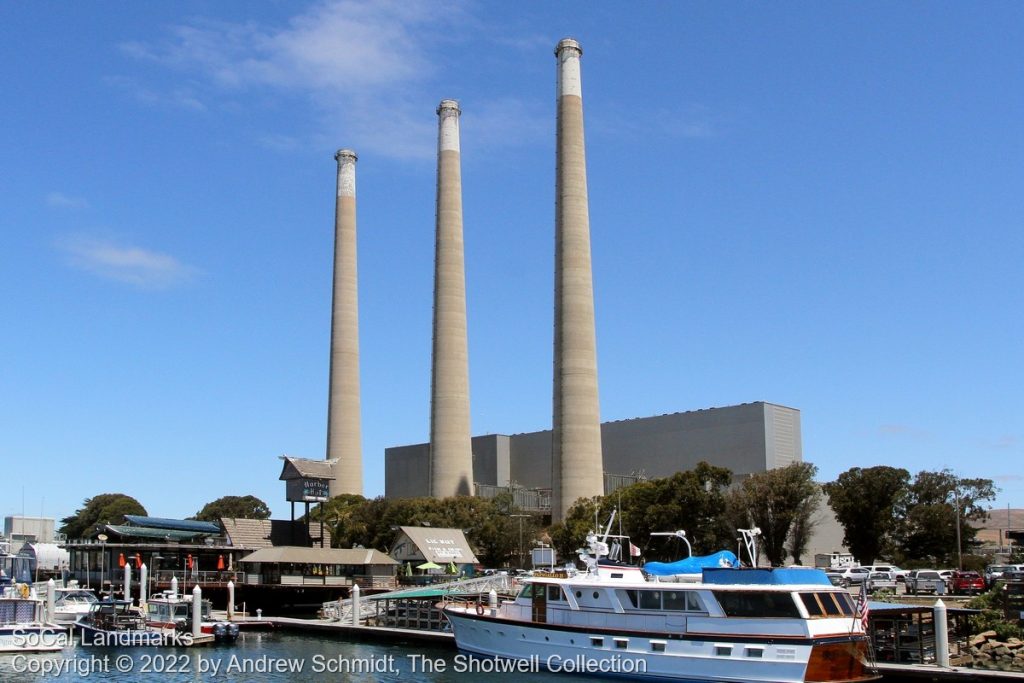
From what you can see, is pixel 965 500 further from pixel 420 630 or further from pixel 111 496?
pixel 111 496

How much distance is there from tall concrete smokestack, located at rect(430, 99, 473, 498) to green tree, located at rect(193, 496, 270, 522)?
5820 centimetres

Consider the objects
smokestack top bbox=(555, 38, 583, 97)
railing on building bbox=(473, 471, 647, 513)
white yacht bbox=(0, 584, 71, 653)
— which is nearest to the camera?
white yacht bbox=(0, 584, 71, 653)

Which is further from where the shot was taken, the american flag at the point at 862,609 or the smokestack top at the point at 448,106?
the smokestack top at the point at 448,106

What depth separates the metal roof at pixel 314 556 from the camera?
72688 millimetres

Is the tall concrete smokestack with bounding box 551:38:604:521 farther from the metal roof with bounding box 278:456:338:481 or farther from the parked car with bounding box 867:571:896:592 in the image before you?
the parked car with bounding box 867:571:896:592

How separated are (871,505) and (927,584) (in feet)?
85.7

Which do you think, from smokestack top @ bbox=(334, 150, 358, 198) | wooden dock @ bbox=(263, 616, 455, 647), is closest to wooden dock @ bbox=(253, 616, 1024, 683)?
wooden dock @ bbox=(263, 616, 455, 647)

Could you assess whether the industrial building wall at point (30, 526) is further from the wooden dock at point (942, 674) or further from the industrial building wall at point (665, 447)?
the wooden dock at point (942, 674)

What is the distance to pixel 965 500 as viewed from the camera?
89188mm

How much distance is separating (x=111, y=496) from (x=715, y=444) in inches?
3856

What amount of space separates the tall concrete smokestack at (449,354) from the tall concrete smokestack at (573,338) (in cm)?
1631

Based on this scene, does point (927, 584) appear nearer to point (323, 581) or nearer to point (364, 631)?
point (364, 631)

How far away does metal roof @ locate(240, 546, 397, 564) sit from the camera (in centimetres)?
7269

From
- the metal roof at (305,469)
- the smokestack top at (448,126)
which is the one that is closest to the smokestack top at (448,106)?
the smokestack top at (448,126)
